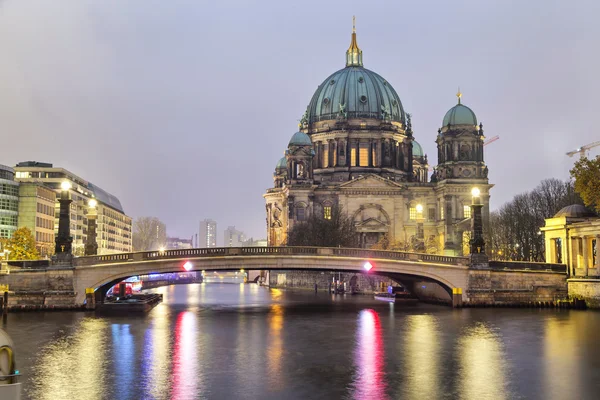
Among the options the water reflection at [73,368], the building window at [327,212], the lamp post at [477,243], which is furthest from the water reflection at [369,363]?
the building window at [327,212]

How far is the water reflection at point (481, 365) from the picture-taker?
96.8 ft

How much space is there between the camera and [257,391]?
29375 millimetres

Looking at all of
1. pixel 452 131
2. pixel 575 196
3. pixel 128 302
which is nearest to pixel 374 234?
pixel 452 131

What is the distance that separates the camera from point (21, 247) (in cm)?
9550

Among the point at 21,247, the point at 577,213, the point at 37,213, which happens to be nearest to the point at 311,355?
the point at 577,213

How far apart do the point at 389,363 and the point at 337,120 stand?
119m

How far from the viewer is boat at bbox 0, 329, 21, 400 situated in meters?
10.4

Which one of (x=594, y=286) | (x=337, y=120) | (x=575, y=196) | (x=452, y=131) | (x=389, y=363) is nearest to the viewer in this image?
(x=389, y=363)

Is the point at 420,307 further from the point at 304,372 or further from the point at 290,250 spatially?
the point at 304,372

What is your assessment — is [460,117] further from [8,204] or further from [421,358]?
[421,358]

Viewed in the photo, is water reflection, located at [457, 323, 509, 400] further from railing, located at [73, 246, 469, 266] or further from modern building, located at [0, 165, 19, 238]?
modern building, located at [0, 165, 19, 238]

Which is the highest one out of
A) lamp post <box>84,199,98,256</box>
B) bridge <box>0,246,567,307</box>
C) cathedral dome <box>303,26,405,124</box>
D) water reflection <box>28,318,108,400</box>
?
cathedral dome <box>303,26,405,124</box>

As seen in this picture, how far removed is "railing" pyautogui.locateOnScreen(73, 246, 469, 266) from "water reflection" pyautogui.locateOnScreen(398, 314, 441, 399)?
11.4 meters

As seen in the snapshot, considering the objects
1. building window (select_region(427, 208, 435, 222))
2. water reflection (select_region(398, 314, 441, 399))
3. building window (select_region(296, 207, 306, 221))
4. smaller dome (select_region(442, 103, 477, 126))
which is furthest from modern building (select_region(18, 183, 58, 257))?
water reflection (select_region(398, 314, 441, 399))
